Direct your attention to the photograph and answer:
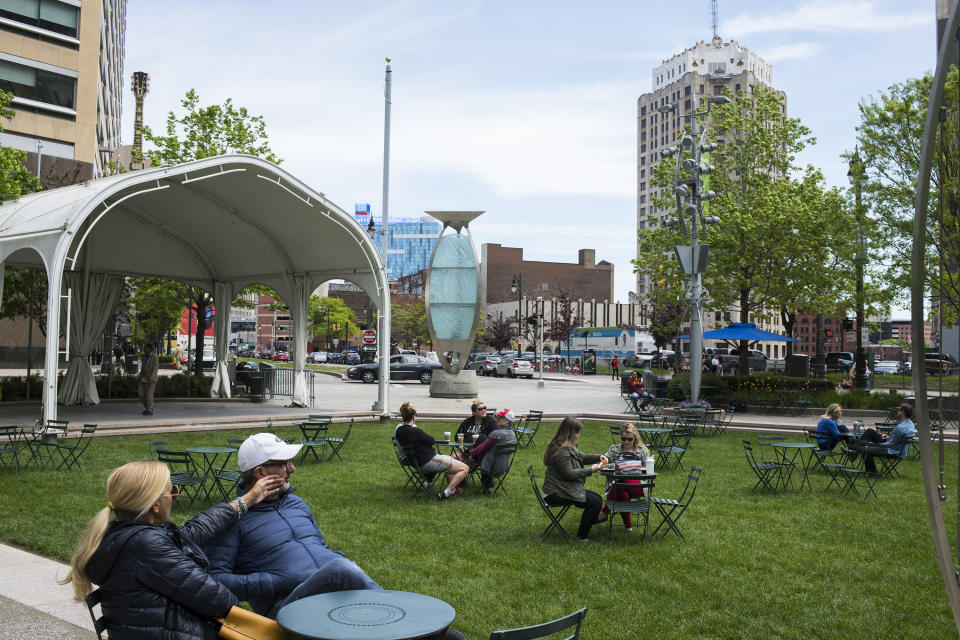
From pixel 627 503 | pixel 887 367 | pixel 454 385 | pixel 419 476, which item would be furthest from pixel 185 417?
pixel 887 367

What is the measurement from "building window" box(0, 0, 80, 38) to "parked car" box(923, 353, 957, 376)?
48.8m

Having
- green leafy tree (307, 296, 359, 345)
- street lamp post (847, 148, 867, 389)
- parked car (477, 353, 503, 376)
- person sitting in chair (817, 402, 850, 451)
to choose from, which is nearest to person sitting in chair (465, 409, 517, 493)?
person sitting in chair (817, 402, 850, 451)

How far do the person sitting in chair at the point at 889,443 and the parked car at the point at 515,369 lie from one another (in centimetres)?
3450

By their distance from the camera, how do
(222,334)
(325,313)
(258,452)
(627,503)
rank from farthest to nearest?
1. (325,313)
2. (222,334)
3. (627,503)
4. (258,452)

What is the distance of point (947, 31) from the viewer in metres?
3.00

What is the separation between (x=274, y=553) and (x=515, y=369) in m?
42.4

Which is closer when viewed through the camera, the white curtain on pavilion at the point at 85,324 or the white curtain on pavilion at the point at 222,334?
the white curtain on pavilion at the point at 85,324

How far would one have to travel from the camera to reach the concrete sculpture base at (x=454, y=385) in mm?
25675

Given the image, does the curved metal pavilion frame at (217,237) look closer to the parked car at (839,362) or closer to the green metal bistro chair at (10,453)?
the green metal bistro chair at (10,453)

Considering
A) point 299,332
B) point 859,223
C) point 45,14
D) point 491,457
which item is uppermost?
point 45,14

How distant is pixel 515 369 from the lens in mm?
46531

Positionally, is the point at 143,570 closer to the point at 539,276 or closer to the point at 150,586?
the point at 150,586

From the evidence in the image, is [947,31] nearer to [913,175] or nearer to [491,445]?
[491,445]

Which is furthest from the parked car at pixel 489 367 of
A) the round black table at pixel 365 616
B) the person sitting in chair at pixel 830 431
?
the round black table at pixel 365 616
